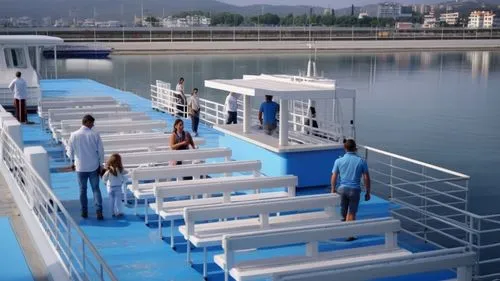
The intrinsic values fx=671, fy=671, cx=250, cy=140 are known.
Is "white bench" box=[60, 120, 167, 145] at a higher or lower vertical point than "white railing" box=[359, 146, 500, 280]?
higher

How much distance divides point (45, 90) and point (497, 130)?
20479mm

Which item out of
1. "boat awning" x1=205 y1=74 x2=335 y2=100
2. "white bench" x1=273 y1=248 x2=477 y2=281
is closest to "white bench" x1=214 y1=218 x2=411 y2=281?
"white bench" x1=273 y1=248 x2=477 y2=281

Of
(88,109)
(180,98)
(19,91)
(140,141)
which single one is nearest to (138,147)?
(140,141)

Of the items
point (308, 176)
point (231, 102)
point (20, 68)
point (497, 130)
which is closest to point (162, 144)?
A: point (308, 176)

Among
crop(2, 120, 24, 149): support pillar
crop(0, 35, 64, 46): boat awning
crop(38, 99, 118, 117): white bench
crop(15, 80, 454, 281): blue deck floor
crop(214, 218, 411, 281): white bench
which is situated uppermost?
crop(0, 35, 64, 46): boat awning

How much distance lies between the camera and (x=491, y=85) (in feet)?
171

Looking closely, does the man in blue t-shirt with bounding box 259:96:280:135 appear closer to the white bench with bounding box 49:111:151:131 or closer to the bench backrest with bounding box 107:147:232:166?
the bench backrest with bounding box 107:147:232:166

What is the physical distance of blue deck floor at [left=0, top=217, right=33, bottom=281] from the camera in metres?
7.95

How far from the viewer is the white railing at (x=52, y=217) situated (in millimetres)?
7730

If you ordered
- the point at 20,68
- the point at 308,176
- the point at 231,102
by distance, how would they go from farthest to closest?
1. the point at 20,68
2. the point at 231,102
3. the point at 308,176

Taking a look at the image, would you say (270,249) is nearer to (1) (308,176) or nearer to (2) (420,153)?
(1) (308,176)

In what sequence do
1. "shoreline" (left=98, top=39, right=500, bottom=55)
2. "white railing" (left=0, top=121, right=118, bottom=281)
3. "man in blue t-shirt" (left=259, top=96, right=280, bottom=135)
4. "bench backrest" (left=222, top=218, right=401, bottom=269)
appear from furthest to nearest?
"shoreline" (left=98, top=39, right=500, bottom=55) → "man in blue t-shirt" (left=259, top=96, right=280, bottom=135) → "white railing" (left=0, top=121, right=118, bottom=281) → "bench backrest" (left=222, top=218, right=401, bottom=269)

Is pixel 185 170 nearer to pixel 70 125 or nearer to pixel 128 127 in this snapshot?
pixel 70 125

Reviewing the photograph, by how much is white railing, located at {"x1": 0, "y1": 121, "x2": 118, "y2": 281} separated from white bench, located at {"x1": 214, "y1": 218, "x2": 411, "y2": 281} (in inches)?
58.3
